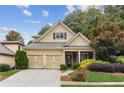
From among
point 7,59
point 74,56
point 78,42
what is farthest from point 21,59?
point 74,56

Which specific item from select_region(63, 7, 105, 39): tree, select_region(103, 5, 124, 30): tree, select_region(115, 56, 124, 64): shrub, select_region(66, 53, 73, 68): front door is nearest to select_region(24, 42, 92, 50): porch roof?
select_region(66, 53, 73, 68): front door

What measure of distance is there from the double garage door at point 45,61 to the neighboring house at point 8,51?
2.21 m

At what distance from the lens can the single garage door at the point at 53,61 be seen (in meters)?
38.2

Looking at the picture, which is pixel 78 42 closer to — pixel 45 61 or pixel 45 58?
pixel 45 58

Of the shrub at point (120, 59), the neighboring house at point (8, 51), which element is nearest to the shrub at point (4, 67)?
the neighboring house at point (8, 51)

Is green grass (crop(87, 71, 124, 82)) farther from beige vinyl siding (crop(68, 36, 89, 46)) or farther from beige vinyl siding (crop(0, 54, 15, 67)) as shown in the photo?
beige vinyl siding (crop(0, 54, 15, 67))

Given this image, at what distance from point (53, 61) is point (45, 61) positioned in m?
0.86

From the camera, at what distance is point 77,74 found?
25766 mm

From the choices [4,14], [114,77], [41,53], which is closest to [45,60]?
[41,53]

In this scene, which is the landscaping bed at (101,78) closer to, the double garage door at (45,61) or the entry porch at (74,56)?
the double garage door at (45,61)

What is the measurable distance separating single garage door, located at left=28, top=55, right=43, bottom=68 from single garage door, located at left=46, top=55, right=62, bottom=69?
751 mm

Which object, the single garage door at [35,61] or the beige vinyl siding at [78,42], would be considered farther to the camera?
the beige vinyl siding at [78,42]
